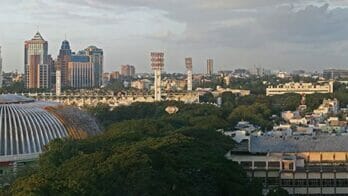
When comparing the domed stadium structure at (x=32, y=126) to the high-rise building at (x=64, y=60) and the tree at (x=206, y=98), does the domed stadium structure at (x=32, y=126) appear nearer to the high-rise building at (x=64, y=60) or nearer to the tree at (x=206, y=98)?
the tree at (x=206, y=98)

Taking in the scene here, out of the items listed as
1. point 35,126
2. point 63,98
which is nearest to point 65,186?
point 35,126

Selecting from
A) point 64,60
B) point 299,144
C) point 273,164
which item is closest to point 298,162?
point 273,164

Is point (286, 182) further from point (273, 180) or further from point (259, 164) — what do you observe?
point (259, 164)

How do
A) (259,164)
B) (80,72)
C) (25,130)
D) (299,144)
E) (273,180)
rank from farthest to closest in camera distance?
(80,72) < (25,130) < (299,144) < (259,164) < (273,180)

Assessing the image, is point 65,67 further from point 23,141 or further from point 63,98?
point 23,141

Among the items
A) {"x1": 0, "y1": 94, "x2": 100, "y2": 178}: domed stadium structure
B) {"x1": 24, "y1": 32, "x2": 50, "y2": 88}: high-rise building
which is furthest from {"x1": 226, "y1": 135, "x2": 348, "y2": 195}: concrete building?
{"x1": 24, "y1": 32, "x2": 50, "y2": 88}: high-rise building

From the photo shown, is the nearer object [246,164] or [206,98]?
[246,164]
